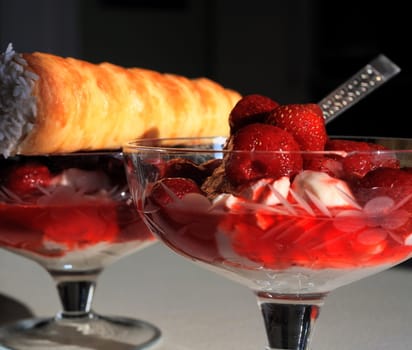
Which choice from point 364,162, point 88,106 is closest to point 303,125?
point 364,162

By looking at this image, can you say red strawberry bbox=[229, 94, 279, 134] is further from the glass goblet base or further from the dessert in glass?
the glass goblet base

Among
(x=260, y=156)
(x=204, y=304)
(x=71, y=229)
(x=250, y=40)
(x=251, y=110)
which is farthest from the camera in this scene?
(x=250, y=40)

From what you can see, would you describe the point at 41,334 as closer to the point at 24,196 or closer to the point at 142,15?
the point at 24,196

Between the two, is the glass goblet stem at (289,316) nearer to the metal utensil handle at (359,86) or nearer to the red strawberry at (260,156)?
the red strawberry at (260,156)

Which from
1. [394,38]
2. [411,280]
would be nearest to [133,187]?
[411,280]

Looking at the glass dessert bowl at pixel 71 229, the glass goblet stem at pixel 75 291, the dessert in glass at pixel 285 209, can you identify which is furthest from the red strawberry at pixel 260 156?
the glass goblet stem at pixel 75 291

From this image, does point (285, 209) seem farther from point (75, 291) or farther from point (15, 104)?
point (75, 291)
